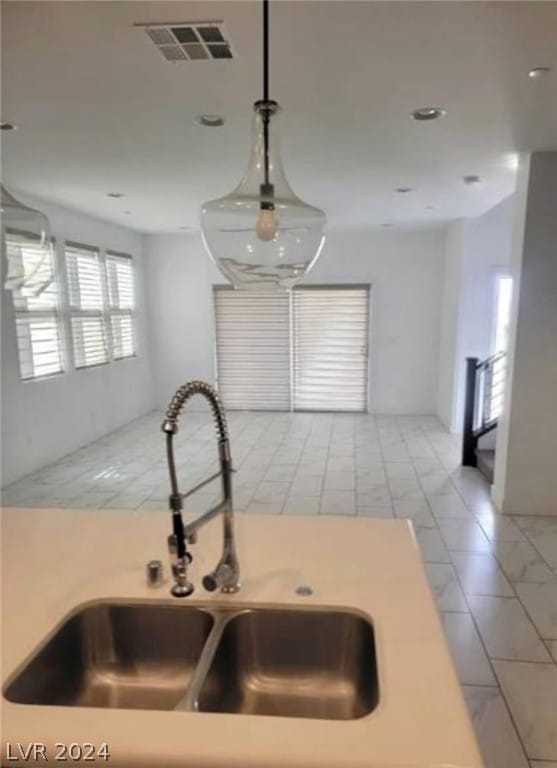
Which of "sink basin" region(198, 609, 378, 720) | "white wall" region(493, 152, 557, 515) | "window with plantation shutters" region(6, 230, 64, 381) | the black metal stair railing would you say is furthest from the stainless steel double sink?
the black metal stair railing

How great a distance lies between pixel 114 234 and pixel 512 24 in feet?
18.9

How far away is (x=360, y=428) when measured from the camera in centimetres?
667

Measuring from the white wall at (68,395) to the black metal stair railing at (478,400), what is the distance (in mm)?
4328

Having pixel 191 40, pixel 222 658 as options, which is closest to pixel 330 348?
pixel 191 40

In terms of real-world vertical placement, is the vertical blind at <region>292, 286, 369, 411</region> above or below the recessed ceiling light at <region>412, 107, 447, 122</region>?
below

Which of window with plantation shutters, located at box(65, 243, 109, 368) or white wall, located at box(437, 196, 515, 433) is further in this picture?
white wall, located at box(437, 196, 515, 433)

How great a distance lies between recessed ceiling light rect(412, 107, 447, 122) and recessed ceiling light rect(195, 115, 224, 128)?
106 centimetres

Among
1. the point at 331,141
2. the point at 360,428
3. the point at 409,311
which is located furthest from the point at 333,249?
the point at 331,141

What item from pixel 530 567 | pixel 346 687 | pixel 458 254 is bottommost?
pixel 530 567

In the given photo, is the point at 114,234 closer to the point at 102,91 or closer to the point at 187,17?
the point at 102,91

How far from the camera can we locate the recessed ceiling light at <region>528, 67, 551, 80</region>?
216 centimetres

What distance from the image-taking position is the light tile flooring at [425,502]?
2111 mm

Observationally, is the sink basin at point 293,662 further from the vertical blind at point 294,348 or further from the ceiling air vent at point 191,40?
the vertical blind at point 294,348

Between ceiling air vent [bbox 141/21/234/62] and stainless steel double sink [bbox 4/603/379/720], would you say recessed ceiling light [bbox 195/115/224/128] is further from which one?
stainless steel double sink [bbox 4/603/379/720]
